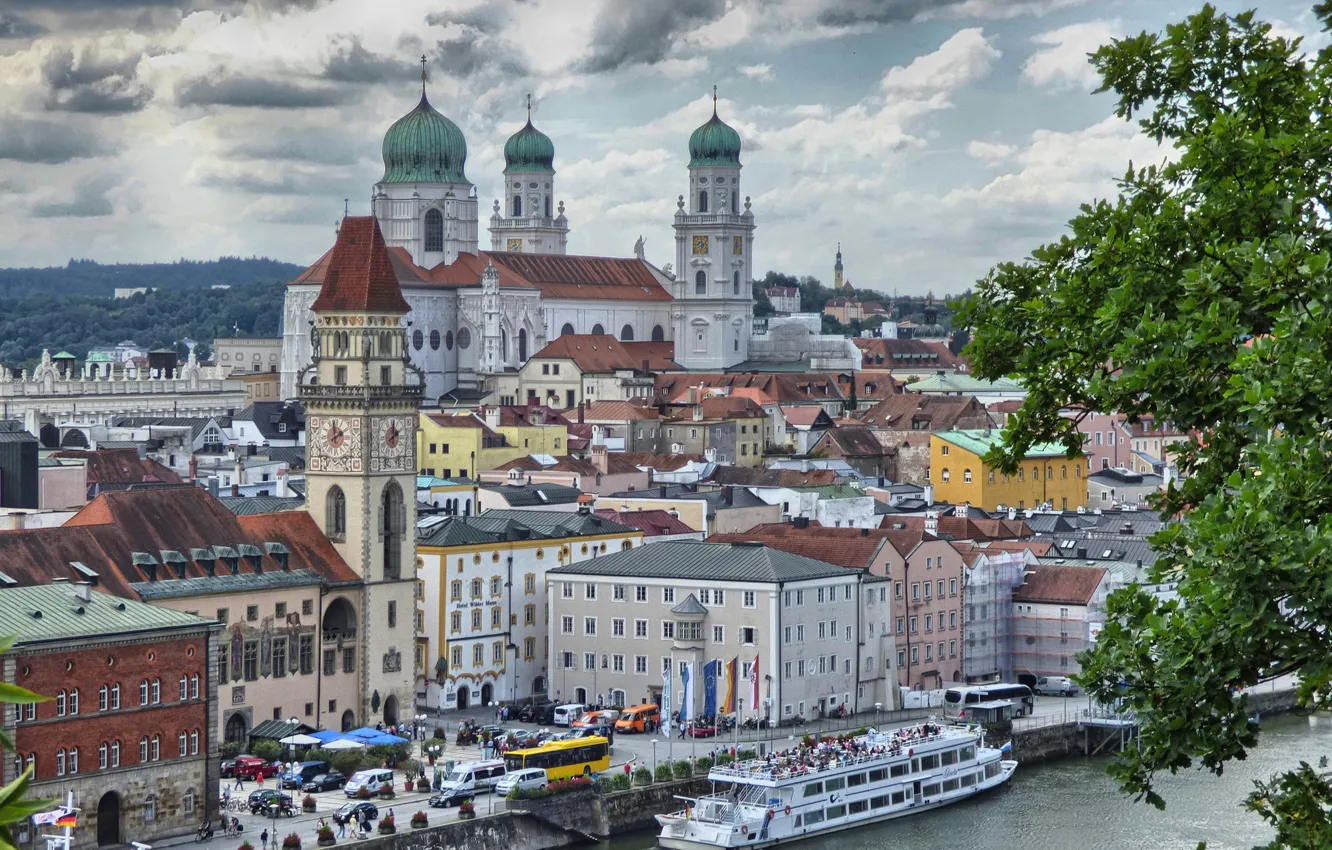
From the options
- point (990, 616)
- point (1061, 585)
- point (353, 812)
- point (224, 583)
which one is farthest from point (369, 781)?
point (1061, 585)

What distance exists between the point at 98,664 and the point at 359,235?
19853mm

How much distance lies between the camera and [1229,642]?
48.5 feet

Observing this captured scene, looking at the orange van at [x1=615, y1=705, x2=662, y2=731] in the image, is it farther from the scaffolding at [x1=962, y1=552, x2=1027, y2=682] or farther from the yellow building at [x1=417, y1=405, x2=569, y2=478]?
the yellow building at [x1=417, y1=405, x2=569, y2=478]

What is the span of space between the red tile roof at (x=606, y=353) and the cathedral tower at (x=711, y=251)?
2106 mm

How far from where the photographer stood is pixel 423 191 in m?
146

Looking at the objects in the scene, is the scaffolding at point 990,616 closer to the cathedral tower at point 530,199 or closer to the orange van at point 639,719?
the orange van at point 639,719

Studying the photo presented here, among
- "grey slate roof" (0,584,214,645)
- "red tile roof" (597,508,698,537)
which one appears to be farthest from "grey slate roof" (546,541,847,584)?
"grey slate roof" (0,584,214,645)

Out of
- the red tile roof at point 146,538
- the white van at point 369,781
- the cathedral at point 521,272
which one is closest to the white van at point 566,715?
the red tile roof at point 146,538

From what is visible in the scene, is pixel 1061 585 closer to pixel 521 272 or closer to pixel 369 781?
pixel 369 781

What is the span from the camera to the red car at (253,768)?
51.7m

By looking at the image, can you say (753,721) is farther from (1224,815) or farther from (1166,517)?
(1166,517)

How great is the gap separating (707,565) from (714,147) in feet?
310

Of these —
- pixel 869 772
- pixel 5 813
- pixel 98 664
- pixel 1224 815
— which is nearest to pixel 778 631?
pixel 869 772

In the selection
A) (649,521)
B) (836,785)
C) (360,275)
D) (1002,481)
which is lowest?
(836,785)
